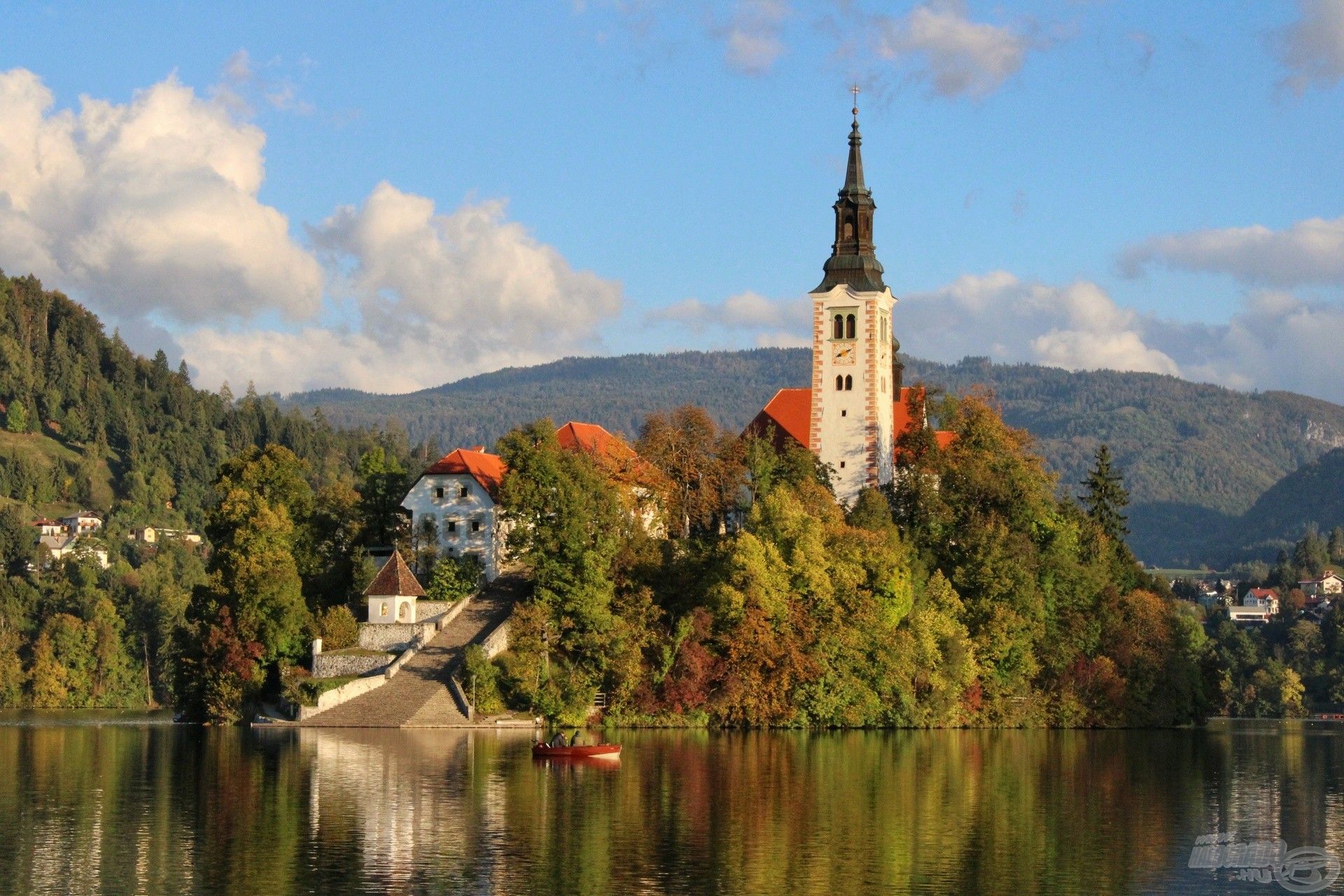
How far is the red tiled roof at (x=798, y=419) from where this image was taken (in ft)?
318

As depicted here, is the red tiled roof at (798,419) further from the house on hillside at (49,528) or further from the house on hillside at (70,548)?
the house on hillside at (49,528)

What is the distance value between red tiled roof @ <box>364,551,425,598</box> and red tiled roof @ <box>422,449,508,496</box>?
617 centimetres

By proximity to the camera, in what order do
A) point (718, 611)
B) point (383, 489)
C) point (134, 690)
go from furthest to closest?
point (134, 690) → point (383, 489) → point (718, 611)

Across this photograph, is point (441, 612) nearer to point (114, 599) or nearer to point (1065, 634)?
point (1065, 634)

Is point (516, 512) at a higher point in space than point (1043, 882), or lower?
higher

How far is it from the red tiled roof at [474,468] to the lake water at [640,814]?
17.4 m

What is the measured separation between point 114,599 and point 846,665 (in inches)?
3208

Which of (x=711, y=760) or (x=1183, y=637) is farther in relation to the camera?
(x=1183, y=637)

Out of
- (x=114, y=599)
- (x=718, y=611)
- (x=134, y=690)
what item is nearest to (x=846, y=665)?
(x=718, y=611)

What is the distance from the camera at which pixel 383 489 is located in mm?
93188

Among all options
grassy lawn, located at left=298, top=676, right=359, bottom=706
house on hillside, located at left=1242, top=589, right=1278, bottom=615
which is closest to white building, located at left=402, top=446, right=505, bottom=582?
grassy lawn, located at left=298, top=676, right=359, bottom=706

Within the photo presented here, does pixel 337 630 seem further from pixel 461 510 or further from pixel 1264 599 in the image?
pixel 1264 599

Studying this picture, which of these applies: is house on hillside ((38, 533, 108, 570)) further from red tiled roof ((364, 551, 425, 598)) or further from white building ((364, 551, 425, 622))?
Answer: white building ((364, 551, 425, 622))

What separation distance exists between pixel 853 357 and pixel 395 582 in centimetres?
2631
